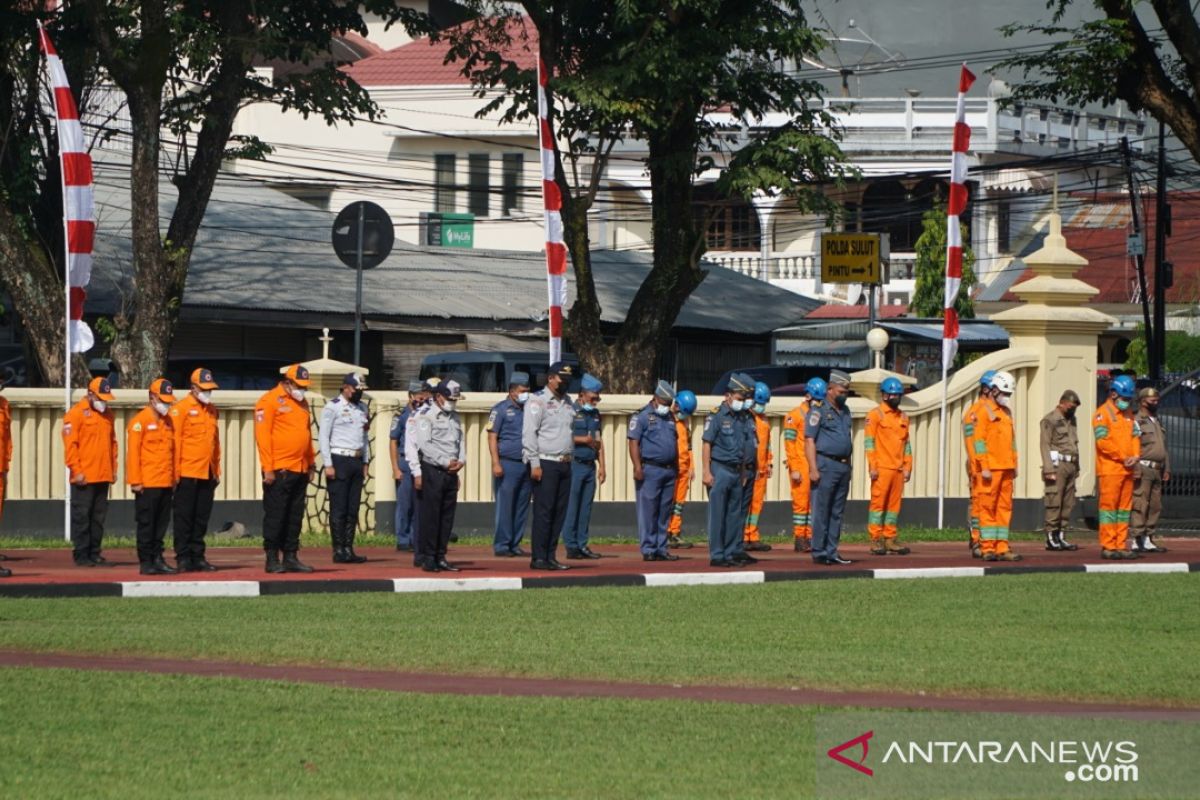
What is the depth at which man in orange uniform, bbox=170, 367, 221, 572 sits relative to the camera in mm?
16703

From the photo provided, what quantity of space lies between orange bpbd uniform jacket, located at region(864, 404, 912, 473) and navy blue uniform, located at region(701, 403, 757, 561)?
189 cm

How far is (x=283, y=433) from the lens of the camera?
16766mm

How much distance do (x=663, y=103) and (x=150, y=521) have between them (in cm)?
1099

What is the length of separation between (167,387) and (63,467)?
5.65 meters

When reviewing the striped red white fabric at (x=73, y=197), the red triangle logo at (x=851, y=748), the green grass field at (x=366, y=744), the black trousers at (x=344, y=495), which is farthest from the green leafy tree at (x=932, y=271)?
the red triangle logo at (x=851, y=748)

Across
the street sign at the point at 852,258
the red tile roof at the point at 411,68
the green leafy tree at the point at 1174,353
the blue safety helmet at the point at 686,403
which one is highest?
the red tile roof at the point at 411,68

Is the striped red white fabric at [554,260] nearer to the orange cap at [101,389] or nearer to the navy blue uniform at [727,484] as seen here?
the navy blue uniform at [727,484]

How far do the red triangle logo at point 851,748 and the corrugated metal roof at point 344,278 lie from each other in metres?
20.7

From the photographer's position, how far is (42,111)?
27.4 meters

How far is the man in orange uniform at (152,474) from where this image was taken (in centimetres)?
1666

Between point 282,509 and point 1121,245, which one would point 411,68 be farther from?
point 282,509

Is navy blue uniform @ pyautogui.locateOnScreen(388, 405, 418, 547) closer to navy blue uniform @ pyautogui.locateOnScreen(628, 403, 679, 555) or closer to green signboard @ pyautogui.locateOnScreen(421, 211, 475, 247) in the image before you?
navy blue uniform @ pyautogui.locateOnScreen(628, 403, 679, 555)

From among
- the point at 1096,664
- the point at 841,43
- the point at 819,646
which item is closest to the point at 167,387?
the point at 819,646

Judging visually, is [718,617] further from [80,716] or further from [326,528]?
[326,528]
